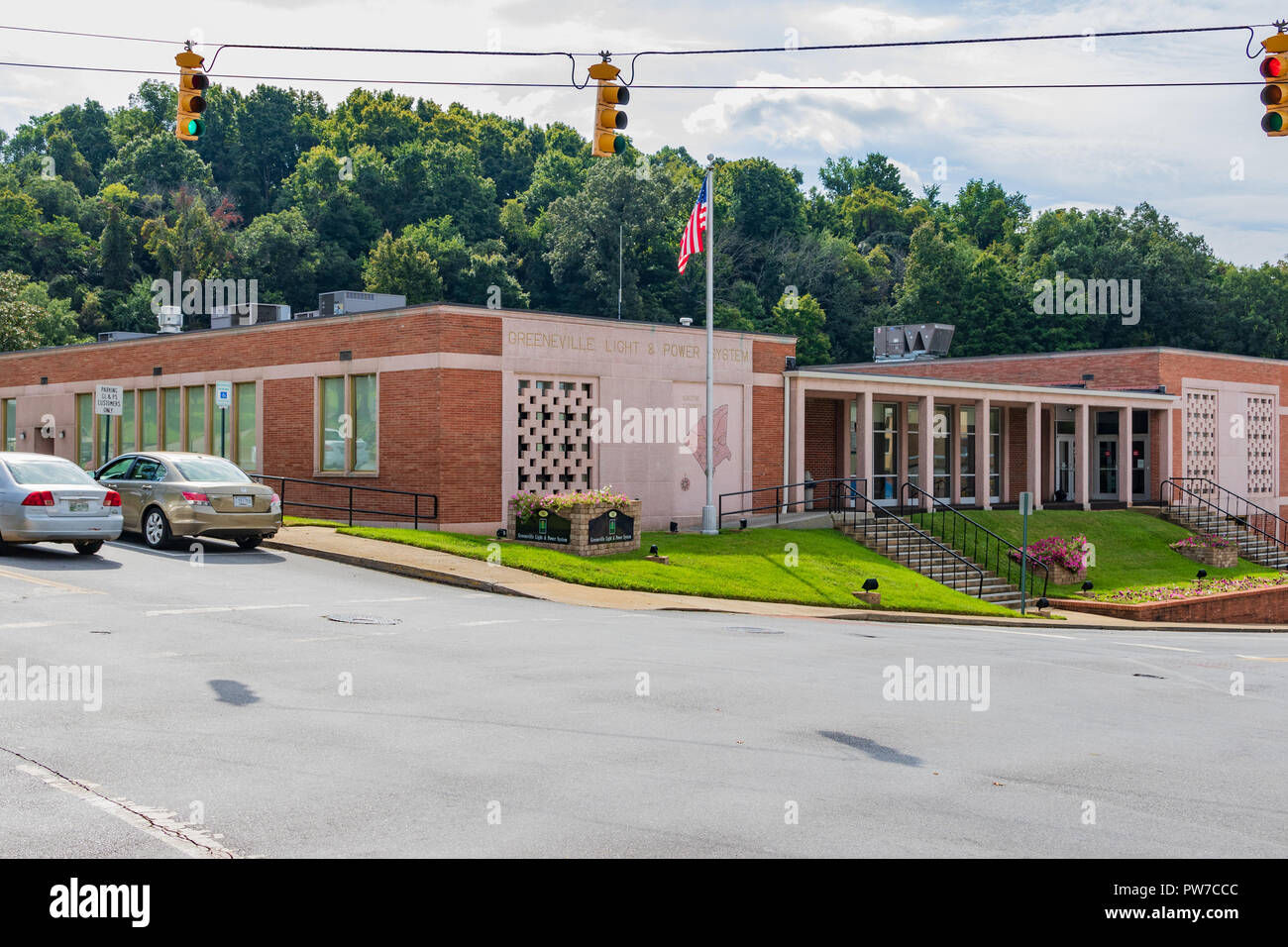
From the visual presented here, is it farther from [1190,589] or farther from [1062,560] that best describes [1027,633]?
[1190,589]

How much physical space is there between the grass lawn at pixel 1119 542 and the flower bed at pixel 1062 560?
26 cm

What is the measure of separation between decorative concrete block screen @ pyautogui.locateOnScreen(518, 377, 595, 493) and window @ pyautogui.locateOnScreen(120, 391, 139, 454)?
1328 centimetres

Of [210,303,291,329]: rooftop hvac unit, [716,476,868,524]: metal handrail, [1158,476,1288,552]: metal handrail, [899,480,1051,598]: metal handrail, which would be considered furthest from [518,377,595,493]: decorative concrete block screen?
[1158,476,1288,552]: metal handrail

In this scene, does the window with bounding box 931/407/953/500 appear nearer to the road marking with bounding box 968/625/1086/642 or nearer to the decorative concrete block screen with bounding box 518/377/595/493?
the decorative concrete block screen with bounding box 518/377/595/493

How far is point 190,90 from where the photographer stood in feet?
54.1

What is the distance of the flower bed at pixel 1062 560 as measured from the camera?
32969 millimetres

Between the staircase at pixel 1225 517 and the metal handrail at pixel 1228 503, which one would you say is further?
the metal handrail at pixel 1228 503

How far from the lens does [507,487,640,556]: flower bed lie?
84.1ft

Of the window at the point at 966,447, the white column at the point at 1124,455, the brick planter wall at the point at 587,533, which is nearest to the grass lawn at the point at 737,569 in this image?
the brick planter wall at the point at 587,533

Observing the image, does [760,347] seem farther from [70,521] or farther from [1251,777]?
[1251,777]

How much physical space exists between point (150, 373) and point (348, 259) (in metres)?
58.8

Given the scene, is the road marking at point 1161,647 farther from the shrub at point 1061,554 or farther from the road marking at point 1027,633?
the shrub at point 1061,554

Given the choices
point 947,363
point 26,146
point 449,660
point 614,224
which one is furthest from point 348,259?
point 449,660

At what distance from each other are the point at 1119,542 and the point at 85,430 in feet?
101
